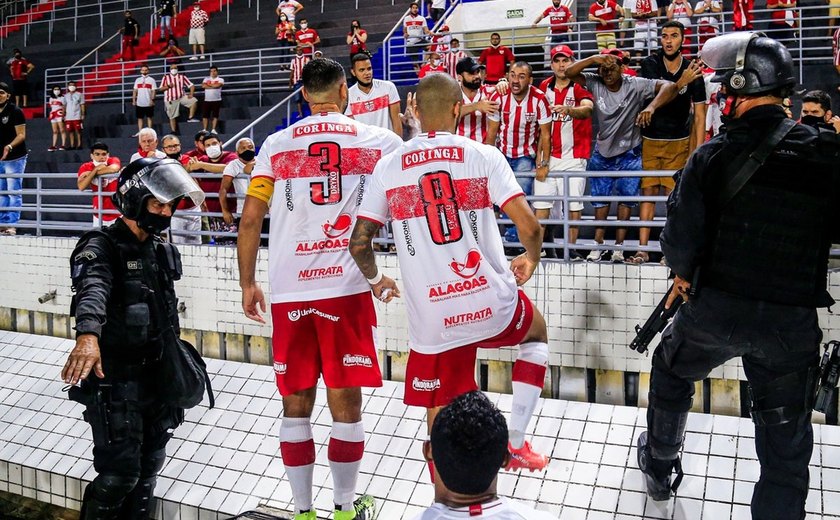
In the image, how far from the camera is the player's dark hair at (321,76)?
15.9ft

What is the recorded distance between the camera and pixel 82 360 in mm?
4062

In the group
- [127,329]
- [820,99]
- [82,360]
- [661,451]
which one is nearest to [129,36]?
[820,99]

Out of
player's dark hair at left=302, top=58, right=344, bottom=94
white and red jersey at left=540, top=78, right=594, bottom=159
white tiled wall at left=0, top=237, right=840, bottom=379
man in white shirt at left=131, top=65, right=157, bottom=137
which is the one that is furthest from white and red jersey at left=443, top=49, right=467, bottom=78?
player's dark hair at left=302, top=58, right=344, bottom=94

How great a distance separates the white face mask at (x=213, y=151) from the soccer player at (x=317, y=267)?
17.1 ft

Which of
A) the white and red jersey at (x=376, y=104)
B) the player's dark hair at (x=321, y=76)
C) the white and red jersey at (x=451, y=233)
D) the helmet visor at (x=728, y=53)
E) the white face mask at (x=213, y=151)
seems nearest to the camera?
the helmet visor at (x=728, y=53)

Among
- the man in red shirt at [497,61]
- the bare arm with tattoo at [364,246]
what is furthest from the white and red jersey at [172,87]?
the bare arm with tattoo at [364,246]

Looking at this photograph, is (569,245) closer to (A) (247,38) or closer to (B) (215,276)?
(B) (215,276)

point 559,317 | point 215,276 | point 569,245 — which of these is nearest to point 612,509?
point 559,317

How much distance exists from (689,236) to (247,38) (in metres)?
17.3

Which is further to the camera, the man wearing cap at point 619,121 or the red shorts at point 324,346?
the man wearing cap at point 619,121

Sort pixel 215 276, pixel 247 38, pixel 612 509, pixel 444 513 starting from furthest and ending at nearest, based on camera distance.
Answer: pixel 247 38 → pixel 215 276 → pixel 612 509 → pixel 444 513

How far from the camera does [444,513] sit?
249 centimetres

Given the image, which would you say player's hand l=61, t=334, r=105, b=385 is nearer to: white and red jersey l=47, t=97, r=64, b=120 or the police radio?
the police radio

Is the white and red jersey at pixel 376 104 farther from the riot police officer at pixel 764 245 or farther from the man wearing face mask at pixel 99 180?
the riot police officer at pixel 764 245
